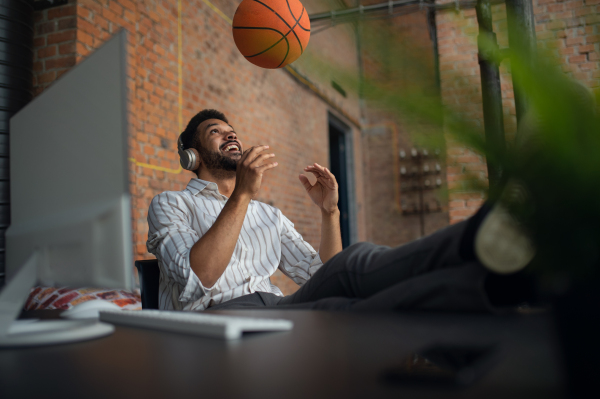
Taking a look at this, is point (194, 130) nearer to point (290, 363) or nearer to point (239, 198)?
point (239, 198)

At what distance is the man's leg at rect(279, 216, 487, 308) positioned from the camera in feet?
2.21

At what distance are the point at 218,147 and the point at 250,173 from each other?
0.50 meters

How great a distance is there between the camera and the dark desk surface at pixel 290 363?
1.06 feet

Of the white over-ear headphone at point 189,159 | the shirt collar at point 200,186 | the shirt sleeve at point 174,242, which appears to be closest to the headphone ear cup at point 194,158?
the white over-ear headphone at point 189,159

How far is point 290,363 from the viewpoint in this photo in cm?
41

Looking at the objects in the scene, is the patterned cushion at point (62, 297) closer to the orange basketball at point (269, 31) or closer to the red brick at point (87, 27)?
the orange basketball at point (269, 31)

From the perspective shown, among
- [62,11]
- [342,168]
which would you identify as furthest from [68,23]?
[342,168]

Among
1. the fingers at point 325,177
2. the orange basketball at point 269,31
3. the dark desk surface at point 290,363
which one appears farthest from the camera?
the orange basketball at point 269,31

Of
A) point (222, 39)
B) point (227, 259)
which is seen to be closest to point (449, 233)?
point (227, 259)

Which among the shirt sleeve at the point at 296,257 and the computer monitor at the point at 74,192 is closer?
the computer monitor at the point at 74,192

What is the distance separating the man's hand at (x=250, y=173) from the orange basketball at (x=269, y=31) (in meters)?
0.80

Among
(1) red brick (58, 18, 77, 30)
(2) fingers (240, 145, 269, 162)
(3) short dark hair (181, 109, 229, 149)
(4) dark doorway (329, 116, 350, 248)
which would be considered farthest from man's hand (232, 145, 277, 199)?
(4) dark doorway (329, 116, 350, 248)

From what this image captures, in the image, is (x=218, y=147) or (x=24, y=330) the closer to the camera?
(x=24, y=330)

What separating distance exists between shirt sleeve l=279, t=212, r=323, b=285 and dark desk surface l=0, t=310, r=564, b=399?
1400 mm
